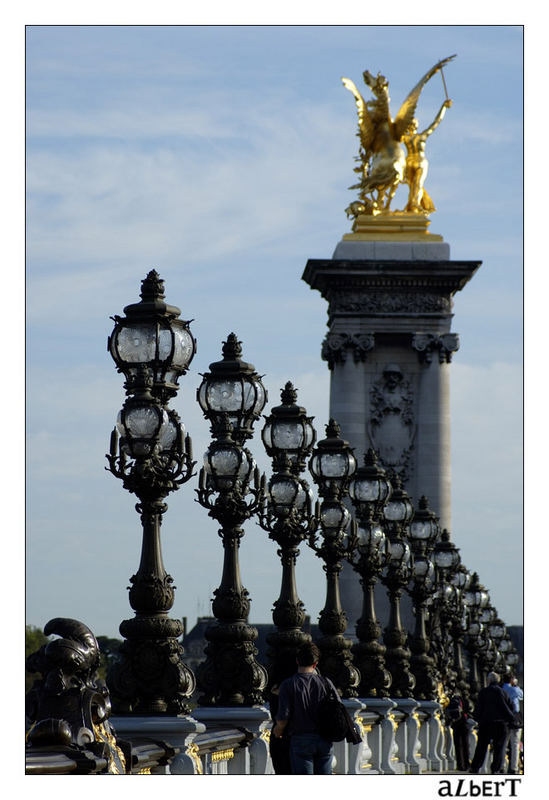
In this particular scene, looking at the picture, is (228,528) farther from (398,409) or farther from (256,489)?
(398,409)

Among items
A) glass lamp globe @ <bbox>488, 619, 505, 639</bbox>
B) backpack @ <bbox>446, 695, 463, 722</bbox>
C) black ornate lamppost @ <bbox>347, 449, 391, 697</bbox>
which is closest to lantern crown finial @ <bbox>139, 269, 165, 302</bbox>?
black ornate lamppost @ <bbox>347, 449, 391, 697</bbox>

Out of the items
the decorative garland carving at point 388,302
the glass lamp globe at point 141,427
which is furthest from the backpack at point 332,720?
the decorative garland carving at point 388,302

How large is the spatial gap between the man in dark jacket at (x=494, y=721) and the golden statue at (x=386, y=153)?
46.4m

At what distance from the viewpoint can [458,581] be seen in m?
54.6

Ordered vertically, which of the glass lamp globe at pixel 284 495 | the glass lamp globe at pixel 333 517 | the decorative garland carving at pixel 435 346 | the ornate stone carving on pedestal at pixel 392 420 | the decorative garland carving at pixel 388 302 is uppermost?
the decorative garland carving at pixel 388 302

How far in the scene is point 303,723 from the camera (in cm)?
1684

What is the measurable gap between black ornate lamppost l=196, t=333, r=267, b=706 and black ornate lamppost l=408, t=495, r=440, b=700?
57.2ft

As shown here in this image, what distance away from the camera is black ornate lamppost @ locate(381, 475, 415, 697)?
118ft

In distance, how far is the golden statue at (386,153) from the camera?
7750 centimetres

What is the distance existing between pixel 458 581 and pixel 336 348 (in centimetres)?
2033

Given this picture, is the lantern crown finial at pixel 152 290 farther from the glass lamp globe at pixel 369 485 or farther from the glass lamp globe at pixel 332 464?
the glass lamp globe at pixel 369 485

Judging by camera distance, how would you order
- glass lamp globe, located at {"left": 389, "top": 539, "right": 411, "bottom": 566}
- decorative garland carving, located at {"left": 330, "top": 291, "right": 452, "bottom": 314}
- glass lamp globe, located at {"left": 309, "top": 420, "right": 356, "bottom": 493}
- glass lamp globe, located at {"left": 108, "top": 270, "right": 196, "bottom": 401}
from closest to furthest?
glass lamp globe, located at {"left": 108, "top": 270, "right": 196, "bottom": 401}
glass lamp globe, located at {"left": 309, "top": 420, "right": 356, "bottom": 493}
glass lamp globe, located at {"left": 389, "top": 539, "right": 411, "bottom": 566}
decorative garland carving, located at {"left": 330, "top": 291, "right": 452, "bottom": 314}

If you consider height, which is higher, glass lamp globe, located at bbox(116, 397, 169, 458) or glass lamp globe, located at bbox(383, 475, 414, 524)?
glass lamp globe, located at bbox(116, 397, 169, 458)

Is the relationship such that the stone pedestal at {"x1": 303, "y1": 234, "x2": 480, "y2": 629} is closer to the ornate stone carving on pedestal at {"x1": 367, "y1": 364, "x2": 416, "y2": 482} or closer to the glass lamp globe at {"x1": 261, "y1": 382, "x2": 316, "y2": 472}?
the ornate stone carving on pedestal at {"x1": 367, "y1": 364, "x2": 416, "y2": 482}
